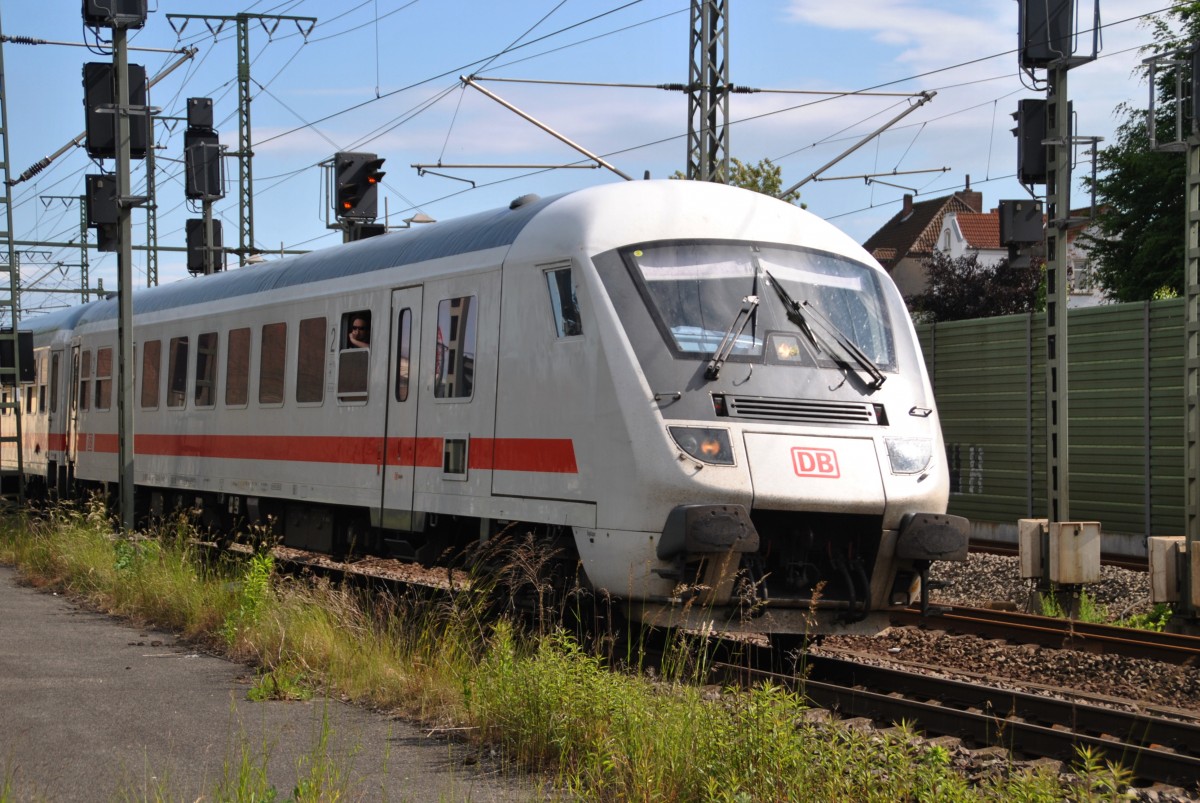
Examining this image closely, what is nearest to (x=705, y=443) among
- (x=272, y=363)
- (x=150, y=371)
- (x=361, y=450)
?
(x=361, y=450)

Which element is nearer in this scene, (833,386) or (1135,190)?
(833,386)

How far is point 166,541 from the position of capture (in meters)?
16.0

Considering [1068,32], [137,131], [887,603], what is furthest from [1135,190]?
[887,603]

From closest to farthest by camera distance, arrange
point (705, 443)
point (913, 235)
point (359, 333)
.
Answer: point (705, 443)
point (359, 333)
point (913, 235)

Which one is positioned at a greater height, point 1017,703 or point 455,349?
point 455,349

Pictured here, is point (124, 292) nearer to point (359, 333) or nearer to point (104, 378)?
point (359, 333)

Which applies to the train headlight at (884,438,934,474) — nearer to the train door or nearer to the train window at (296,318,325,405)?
the train door

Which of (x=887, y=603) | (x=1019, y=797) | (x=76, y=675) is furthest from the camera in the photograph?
(x=887, y=603)

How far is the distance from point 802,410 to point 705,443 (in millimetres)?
758

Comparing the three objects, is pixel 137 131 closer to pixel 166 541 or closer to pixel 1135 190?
pixel 166 541

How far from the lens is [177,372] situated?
1786cm

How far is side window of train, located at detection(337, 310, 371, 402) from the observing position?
12992 mm

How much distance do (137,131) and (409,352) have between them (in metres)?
5.90

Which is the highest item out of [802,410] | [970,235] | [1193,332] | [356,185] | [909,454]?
[970,235]
